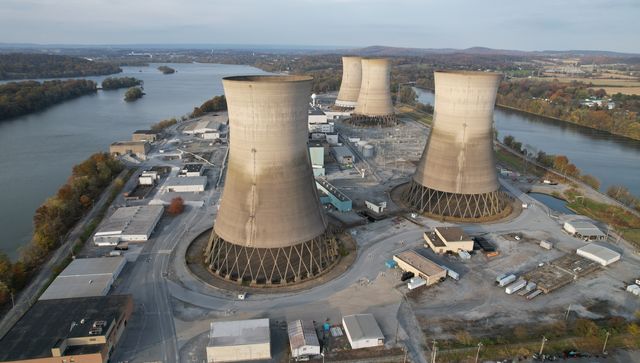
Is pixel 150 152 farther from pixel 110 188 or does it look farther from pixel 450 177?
pixel 450 177

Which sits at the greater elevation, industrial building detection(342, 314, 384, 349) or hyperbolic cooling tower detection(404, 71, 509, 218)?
hyperbolic cooling tower detection(404, 71, 509, 218)

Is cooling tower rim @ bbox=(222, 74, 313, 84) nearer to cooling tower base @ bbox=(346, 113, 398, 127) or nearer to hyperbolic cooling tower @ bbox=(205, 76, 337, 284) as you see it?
hyperbolic cooling tower @ bbox=(205, 76, 337, 284)

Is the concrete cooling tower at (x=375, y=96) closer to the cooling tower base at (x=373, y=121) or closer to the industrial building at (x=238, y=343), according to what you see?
the cooling tower base at (x=373, y=121)

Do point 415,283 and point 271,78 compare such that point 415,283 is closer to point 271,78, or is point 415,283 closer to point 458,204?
point 458,204

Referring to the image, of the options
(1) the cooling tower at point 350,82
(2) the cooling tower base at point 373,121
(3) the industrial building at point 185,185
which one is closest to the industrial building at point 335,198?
(3) the industrial building at point 185,185

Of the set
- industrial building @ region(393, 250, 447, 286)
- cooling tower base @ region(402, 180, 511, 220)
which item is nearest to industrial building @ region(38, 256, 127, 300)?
industrial building @ region(393, 250, 447, 286)

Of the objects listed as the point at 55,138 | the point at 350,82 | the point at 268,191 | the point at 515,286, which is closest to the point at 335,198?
the point at 268,191

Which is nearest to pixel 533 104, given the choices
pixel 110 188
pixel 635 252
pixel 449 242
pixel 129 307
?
pixel 635 252
